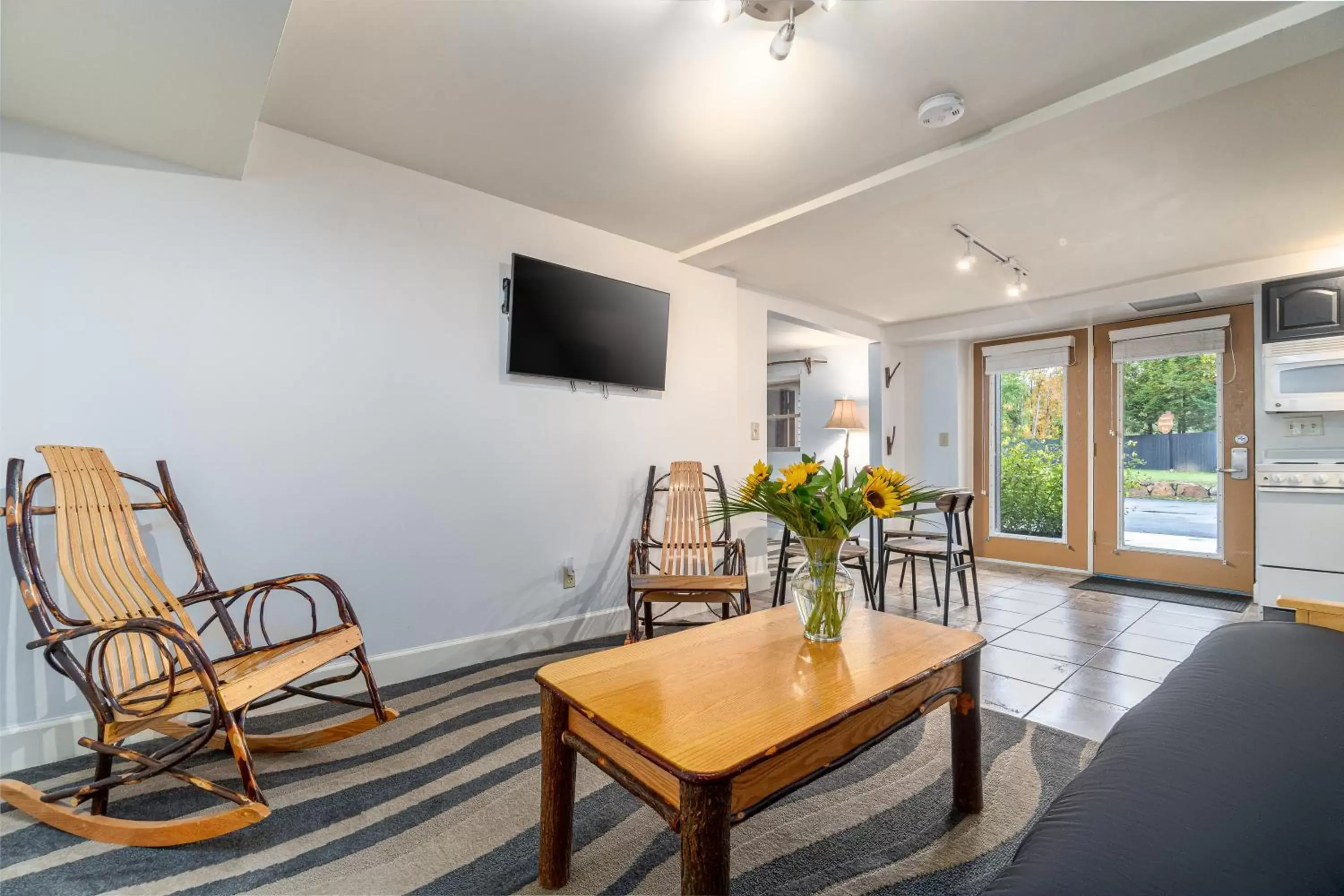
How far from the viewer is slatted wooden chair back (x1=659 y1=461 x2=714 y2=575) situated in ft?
10.9

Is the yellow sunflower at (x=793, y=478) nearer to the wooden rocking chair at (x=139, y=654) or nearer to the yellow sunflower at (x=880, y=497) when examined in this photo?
the yellow sunflower at (x=880, y=497)

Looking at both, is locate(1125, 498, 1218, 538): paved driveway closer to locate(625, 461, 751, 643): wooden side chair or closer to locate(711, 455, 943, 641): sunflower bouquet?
locate(625, 461, 751, 643): wooden side chair

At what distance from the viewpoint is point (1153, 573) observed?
4676 millimetres

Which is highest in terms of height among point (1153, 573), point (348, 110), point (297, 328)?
point (348, 110)

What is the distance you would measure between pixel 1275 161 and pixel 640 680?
11.2 ft

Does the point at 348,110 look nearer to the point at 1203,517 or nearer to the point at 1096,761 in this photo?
the point at 1096,761

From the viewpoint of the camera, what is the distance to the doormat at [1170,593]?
4.00m

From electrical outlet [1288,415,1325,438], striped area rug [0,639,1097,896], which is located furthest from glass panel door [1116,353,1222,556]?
striped area rug [0,639,1097,896]

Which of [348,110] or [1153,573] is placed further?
[1153,573]

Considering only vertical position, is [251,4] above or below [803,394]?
above

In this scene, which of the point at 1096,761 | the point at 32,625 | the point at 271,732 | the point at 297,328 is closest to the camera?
the point at 1096,761

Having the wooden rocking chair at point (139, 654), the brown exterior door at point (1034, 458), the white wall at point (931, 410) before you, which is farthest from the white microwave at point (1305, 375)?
the wooden rocking chair at point (139, 654)

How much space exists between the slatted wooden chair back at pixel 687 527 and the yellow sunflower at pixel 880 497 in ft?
5.55

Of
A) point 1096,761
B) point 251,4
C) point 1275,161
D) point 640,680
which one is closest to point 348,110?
point 251,4
